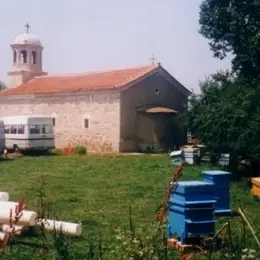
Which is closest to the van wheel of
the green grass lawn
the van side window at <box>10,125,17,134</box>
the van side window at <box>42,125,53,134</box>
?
the van side window at <box>10,125,17,134</box>

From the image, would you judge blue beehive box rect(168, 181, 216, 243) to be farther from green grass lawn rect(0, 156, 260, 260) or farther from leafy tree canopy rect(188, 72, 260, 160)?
leafy tree canopy rect(188, 72, 260, 160)

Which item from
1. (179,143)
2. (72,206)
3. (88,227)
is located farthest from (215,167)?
(179,143)

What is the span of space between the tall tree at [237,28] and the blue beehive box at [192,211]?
14418mm

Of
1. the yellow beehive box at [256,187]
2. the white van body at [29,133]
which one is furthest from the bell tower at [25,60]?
the yellow beehive box at [256,187]

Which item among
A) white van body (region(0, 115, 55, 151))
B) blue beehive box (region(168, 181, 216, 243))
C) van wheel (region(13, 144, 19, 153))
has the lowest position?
blue beehive box (region(168, 181, 216, 243))

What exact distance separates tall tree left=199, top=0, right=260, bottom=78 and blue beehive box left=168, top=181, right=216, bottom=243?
14.4 m

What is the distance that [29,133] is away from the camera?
30.2 metres

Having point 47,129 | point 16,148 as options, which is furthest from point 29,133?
point 16,148

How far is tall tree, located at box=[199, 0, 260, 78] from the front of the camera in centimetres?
2231

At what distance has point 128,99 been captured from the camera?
33188mm

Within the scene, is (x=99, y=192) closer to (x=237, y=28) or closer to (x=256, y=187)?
(x=256, y=187)

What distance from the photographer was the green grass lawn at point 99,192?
9.57 metres

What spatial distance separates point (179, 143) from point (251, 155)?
59.8 feet

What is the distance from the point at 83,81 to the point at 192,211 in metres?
28.8
